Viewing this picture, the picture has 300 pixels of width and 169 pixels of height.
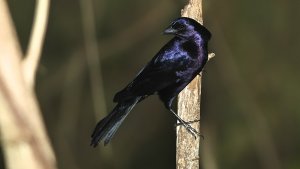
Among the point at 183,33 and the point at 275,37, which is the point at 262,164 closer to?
the point at 275,37

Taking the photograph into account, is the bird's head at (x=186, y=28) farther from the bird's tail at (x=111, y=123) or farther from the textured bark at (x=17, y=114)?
the textured bark at (x=17, y=114)

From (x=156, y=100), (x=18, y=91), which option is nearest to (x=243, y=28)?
(x=156, y=100)

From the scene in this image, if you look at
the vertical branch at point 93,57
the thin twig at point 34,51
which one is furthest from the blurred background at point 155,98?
the thin twig at point 34,51

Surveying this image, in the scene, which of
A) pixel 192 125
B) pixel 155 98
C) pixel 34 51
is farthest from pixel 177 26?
pixel 155 98

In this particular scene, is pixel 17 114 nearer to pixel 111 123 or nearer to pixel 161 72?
pixel 111 123

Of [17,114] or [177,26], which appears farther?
[177,26]
